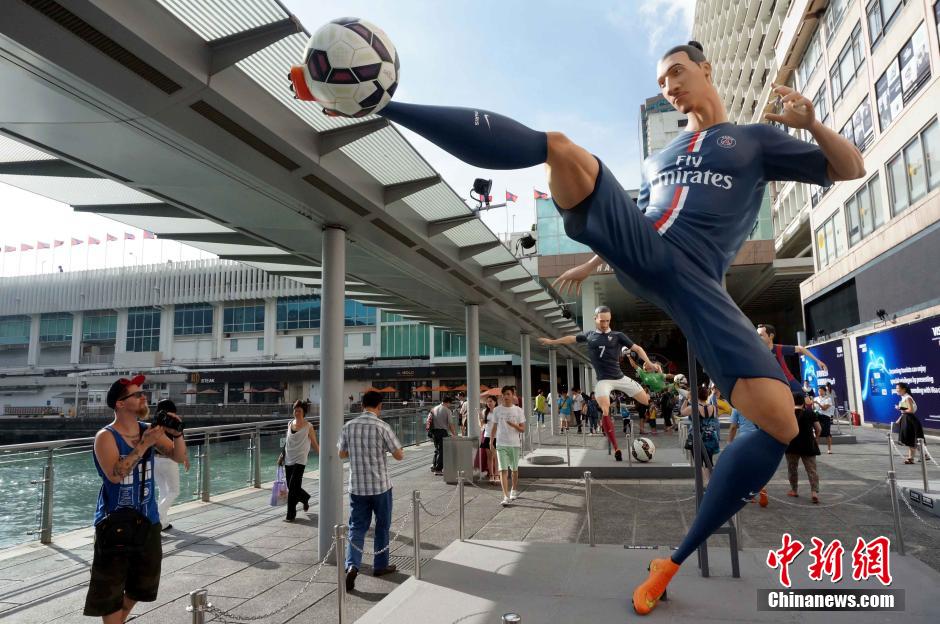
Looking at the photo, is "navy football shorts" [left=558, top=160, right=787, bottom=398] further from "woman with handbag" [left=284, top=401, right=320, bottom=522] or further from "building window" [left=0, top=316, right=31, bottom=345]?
"building window" [left=0, top=316, right=31, bottom=345]

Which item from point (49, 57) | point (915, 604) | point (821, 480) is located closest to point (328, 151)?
point (49, 57)

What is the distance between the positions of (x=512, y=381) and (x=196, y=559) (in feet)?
157

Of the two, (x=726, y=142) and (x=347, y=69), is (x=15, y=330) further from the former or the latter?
(x=726, y=142)

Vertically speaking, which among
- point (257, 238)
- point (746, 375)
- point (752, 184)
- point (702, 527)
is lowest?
point (702, 527)

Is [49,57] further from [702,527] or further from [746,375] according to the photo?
[702,527]

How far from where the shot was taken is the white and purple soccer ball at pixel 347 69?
2.19 metres

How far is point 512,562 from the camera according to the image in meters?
5.31

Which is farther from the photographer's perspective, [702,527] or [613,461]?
[613,461]

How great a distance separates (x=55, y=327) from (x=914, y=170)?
76036 millimetres

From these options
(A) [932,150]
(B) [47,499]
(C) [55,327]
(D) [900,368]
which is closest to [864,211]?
(A) [932,150]

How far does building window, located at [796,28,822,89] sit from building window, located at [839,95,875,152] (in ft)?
11.9

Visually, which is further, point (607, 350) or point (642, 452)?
point (642, 452)

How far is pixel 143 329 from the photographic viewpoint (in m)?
61.1

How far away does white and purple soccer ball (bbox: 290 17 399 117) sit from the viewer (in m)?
2.19
